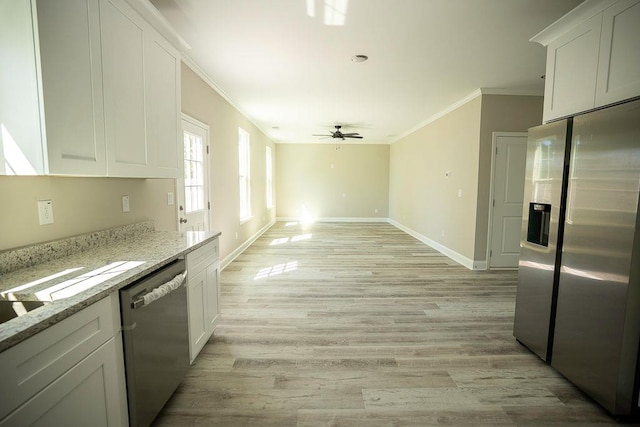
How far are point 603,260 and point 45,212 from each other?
330 centimetres

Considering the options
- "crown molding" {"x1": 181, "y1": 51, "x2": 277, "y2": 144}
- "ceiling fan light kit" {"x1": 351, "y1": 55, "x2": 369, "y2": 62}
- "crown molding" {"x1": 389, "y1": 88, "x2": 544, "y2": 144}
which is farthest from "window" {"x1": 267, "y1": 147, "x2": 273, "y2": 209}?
"ceiling fan light kit" {"x1": 351, "y1": 55, "x2": 369, "y2": 62}

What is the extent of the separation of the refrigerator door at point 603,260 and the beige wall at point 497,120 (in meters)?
2.52

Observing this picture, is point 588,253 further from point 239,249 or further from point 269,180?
point 269,180

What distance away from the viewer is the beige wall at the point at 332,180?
955 cm

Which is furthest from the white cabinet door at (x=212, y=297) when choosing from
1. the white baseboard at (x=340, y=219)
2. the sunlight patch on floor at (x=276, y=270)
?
the white baseboard at (x=340, y=219)

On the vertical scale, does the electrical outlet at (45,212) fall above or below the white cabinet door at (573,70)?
below

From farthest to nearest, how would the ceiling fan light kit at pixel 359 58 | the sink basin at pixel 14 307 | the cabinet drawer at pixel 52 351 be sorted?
the ceiling fan light kit at pixel 359 58, the sink basin at pixel 14 307, the cabinet drawer at pixel 52 351

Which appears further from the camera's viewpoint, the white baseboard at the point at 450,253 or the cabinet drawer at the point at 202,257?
the white baseboard at the point at 450,253

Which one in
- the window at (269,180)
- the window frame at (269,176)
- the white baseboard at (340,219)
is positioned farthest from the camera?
the white baseboard at (340,219)

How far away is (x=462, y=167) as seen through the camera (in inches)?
188

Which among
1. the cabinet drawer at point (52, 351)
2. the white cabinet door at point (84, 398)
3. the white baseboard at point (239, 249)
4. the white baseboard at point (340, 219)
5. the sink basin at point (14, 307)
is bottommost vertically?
the white baseboard at point (239, 249)

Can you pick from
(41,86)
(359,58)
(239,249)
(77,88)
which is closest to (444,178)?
(359,58)

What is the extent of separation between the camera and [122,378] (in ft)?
4.25

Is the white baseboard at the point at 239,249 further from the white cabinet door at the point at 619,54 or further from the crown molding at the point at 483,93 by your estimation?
the crown molding at the point at 483,93
